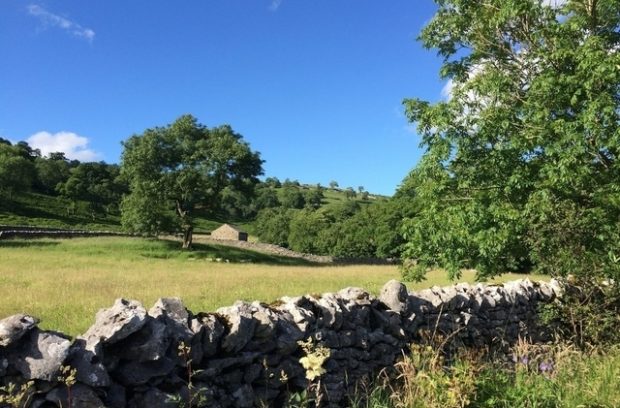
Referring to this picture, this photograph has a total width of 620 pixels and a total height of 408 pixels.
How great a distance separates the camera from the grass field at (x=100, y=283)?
43.4 ft

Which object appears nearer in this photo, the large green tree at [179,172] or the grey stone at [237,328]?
the grey stone at [237,328]

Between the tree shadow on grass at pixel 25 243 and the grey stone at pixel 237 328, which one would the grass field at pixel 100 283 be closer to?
the tree shadow on grass at pixel 25 243

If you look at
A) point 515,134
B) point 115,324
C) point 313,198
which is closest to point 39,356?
→ point 115,324

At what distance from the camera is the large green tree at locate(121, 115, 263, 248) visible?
45.9 meters

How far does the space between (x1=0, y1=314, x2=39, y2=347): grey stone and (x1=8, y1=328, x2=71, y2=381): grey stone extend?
0.10 meters

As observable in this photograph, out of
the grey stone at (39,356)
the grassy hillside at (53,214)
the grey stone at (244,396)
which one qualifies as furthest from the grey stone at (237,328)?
the grassy hillside at (53,214)

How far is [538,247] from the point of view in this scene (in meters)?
8.92

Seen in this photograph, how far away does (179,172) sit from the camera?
4688 centimetres

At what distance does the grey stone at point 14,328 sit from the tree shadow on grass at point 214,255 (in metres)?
36.4

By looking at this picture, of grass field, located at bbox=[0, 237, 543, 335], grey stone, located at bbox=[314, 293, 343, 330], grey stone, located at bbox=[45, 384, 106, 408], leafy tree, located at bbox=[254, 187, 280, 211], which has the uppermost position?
leafy tree, located at bbox=[254, 187, 280, 211]

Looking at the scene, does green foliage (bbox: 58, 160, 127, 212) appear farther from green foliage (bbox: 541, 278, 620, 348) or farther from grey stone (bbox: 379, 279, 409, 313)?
green foliage (bbox: 541, 278, 620, 348)

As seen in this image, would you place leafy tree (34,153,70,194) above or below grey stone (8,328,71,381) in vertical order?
above

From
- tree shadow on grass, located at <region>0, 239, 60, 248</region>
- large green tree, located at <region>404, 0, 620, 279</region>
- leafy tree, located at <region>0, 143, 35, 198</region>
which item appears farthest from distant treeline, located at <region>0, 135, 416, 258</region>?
large green tree, located at <region>404, 0, 620, 279</region>

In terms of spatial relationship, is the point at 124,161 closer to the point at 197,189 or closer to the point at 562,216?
the point at 197,189
